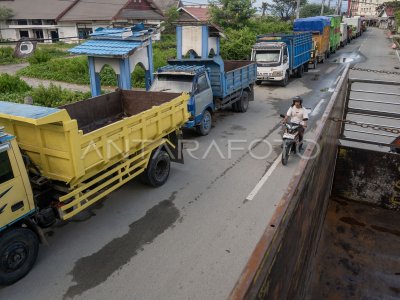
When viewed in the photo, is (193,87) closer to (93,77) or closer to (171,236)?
(93,77)

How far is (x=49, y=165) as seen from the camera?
5.34m

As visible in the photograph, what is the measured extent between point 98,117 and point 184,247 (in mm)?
4053

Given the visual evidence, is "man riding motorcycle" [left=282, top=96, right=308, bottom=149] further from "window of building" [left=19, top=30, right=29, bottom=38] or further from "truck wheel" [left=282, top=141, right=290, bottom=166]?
"window of building" [left=19, top=30, right=29, bottom=38]

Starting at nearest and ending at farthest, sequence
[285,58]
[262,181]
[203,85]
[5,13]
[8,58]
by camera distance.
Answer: [262,181]
[203,85]
[285,58]
[8,58]
[5,13]

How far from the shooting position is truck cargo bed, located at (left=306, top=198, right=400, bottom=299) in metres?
3.93

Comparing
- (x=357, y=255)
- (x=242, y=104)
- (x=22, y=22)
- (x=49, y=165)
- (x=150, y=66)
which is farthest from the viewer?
(x=22, y=22)

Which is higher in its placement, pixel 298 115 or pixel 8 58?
pixel 298 115

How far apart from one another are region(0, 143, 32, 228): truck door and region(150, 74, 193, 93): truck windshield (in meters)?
5.96

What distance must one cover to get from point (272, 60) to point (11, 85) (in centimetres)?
1233

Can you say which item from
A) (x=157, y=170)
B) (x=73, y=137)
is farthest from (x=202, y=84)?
(x=73, y=137)

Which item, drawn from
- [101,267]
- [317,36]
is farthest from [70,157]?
[317,36]

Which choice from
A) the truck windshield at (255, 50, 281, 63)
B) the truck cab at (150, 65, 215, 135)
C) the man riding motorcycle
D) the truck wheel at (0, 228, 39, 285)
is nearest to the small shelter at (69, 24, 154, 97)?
the truck cab at (150, 65, 215, 135)

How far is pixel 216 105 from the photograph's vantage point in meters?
11.6

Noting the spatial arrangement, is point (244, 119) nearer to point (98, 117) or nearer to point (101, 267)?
point (98, 117)
